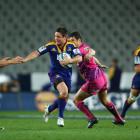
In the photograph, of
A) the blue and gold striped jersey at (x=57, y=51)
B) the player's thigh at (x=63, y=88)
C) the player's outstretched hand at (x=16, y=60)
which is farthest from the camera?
the blue and gold striped jersey at (x=57, y=51)

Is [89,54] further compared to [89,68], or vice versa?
[89,68]

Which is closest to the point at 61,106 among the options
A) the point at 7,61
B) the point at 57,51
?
the point at 57,51

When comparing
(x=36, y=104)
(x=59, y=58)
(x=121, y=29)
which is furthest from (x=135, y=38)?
(x=59, y=58)

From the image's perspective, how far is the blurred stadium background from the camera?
108 ft

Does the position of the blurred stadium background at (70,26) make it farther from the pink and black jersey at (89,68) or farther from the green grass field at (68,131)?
the pink and black jersey at (89,68)

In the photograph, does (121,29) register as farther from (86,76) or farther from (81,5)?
(86,76)

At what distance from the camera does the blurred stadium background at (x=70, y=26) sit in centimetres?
3281

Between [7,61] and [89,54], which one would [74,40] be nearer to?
[89,54]

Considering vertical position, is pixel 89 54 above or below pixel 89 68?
above

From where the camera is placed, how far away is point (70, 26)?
1296 inches

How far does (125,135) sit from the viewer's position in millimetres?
16203

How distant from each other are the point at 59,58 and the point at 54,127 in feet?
5.29

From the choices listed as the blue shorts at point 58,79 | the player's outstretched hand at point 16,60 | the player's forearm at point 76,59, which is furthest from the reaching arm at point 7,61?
the blue shorts at point 58,79

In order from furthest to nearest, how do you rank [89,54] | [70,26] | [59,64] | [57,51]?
[70,26] → [59,64] → [57,51] → [89,54]
